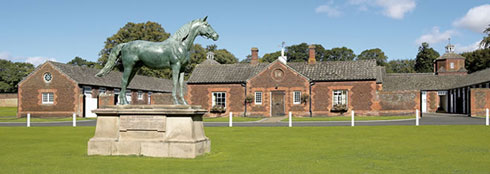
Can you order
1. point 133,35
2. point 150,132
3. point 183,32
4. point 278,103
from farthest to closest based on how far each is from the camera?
1. point 133,35
2. point 278,103
3. point 183,32
4. point 150,132

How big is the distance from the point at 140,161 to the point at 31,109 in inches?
1420

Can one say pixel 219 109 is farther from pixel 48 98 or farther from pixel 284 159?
pixel 284 159

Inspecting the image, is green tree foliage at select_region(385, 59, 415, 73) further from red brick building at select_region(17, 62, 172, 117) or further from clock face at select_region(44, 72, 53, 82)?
clock face at select_region(44, 72, 53, 82)

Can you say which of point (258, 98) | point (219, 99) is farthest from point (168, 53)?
point (219, 99)

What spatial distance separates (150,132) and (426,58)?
8615 cm

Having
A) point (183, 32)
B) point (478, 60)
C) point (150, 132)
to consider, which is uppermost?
point (478, 60)

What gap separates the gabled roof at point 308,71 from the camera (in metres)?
37.2

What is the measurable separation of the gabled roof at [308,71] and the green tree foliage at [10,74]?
5890cm

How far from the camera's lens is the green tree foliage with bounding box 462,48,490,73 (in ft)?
222

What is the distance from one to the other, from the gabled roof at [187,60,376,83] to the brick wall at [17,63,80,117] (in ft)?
35.7

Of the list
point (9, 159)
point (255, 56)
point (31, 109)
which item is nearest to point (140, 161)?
point (9, 159)

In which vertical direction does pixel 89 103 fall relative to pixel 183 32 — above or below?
below

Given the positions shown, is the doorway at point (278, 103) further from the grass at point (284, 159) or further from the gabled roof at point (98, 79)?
the grass at point (284, 159)

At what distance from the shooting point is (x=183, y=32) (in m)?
11.2
